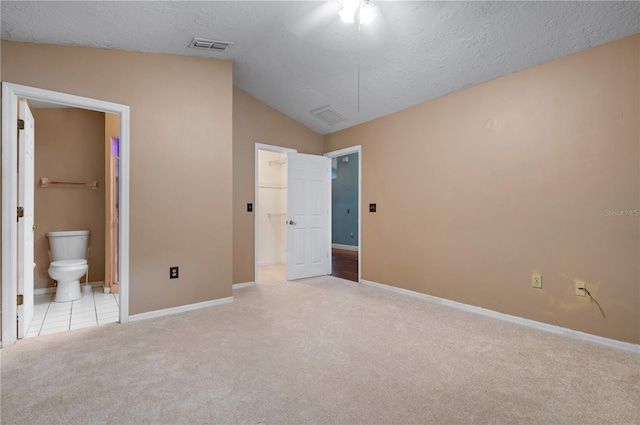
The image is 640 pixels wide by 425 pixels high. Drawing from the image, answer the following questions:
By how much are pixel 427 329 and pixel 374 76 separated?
8.70 ft

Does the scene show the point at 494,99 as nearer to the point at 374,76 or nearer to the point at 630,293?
the point at 374,76

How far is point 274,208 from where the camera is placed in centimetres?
625

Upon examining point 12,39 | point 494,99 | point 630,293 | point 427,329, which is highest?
point 12,39

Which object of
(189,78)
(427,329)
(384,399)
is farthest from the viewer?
(189,78)

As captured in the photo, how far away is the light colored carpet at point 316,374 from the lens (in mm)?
1598

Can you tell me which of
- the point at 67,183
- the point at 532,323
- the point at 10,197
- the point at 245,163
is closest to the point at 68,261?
the point at 67,183

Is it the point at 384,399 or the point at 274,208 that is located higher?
the point at 274,208

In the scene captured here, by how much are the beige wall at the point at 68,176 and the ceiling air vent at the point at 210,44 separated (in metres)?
2.26

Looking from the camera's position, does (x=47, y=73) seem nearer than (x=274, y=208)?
Yes

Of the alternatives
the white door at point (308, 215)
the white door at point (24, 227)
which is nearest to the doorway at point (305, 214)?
the white door at point (308, 215)

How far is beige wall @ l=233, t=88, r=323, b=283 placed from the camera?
424 centimetres

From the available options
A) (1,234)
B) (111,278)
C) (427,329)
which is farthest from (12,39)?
(427,329)

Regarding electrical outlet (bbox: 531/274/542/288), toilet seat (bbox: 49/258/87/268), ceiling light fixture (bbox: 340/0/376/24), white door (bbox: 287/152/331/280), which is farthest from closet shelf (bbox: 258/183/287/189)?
electrical outlet (bbox: 531/274/542/288)

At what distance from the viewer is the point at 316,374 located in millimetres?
1968
